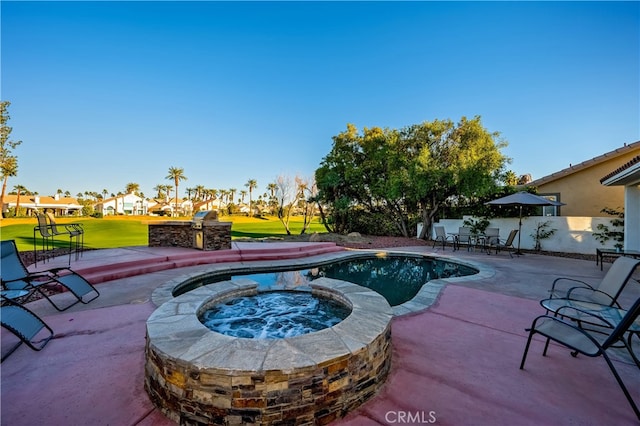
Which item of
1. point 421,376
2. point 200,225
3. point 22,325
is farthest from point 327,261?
point 22,325

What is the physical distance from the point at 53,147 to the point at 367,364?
21.3 metres

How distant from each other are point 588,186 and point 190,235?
1775 cm

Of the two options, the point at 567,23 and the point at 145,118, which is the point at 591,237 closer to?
the point at 567,23

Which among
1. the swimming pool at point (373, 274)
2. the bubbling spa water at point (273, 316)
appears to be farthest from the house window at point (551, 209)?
the bubbling spa water at point (273, 316)

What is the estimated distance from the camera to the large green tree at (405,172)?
11508 mm

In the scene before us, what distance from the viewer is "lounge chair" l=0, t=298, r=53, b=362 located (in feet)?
8.27

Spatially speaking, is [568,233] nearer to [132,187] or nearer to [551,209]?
[551,209]

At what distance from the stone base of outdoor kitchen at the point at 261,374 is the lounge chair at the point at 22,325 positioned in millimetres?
A: 1412

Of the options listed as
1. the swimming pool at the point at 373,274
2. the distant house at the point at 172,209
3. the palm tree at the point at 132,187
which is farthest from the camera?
the palm tree at the point at 132,187

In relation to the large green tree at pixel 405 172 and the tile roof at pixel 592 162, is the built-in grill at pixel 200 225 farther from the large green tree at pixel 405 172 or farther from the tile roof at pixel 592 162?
the tile roof at pixel 592 162

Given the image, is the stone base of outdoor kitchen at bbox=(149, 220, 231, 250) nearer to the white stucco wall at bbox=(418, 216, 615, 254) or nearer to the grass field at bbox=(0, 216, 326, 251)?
the grass field at bbox=(0, 216, 326, 251)

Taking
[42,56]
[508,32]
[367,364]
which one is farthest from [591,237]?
[42,56]

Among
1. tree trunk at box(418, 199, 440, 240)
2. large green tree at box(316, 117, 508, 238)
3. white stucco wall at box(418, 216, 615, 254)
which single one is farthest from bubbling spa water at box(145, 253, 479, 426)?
tree trunk at box(418, 199, 440, 240)

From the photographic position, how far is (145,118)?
54.7ft
